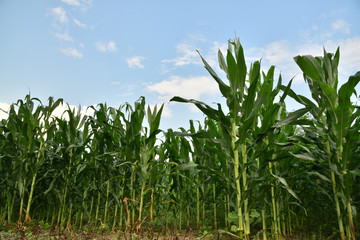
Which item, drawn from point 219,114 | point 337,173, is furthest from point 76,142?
point 337,173

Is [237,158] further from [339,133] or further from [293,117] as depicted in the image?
[339,133]

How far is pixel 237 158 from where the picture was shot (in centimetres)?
255

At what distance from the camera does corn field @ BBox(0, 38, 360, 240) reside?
8.66ft

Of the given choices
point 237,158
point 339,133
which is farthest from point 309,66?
point 237,158

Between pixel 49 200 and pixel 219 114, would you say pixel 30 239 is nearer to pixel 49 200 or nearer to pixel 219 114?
pixel 49 200

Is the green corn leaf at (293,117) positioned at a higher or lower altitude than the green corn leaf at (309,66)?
lower

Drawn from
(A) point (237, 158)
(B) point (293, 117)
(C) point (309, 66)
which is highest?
(C) point (309, 66)

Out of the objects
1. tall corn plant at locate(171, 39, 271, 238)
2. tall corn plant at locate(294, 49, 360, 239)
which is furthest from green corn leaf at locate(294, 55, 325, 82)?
tall corn plant at locate(171, 39, 271, 238)

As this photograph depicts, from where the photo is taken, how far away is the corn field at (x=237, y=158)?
2.64 meters

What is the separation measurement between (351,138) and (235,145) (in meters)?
1.25

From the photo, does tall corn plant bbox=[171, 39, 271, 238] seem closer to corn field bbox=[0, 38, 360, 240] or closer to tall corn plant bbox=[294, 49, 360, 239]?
corn field bbox=[0, 38, 360, 240]

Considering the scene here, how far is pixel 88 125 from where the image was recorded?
443cm

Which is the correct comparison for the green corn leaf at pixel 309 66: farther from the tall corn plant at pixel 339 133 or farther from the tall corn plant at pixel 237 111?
the tall corn plant at pixel 237 111

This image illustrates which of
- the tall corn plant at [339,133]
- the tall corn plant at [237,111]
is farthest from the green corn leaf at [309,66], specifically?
the tall corn plant at [237,111]
